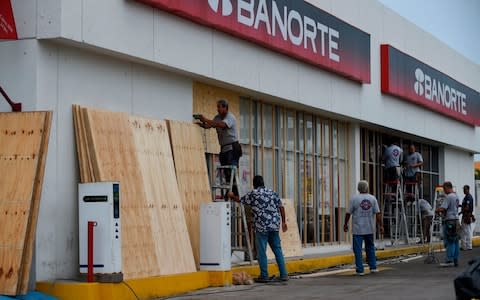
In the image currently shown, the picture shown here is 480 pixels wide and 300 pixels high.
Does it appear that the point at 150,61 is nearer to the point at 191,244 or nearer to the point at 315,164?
the point at 191,244

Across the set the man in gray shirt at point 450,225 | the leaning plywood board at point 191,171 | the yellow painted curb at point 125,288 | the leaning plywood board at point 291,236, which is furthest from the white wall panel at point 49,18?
the man in gray shirt at point 450,225

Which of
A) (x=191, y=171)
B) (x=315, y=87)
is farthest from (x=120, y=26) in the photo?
(x=315, y=87)

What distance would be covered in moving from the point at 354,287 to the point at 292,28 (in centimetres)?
708

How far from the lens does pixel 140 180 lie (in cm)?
1319

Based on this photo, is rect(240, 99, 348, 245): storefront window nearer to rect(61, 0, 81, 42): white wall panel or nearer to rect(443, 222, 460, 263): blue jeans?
rect(443, 222, 460, 263): blue jeans

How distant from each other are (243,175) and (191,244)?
414cm

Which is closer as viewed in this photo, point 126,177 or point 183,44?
point 126,177

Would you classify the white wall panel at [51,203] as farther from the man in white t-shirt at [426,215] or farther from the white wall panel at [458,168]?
the white wall panel at [458,168]

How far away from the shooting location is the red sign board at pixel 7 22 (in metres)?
11.8

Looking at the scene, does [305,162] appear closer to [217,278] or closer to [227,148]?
[227,148]

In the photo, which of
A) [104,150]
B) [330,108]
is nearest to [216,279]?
[104,150]

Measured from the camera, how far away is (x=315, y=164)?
22219 mm

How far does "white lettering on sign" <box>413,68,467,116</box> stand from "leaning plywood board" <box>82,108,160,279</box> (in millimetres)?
16003

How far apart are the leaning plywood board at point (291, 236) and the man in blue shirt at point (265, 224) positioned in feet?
13.1
